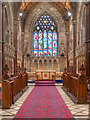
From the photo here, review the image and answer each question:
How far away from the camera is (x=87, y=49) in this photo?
13.2 metres

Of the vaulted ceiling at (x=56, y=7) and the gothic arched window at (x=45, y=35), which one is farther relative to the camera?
the gothic arched window at (x=45, y=35)

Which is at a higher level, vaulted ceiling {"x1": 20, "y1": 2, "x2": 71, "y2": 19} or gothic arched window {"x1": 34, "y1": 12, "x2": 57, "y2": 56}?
vaulted ceiling {"x1": 20, "y1": 2, "x2": 71, "y2": 19}

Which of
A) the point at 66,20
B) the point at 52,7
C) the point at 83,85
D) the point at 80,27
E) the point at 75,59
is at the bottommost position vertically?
the point at 83,85

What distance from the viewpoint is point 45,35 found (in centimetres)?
2791

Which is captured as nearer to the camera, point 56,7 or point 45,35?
point 56,7

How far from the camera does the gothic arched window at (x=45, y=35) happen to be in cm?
2758

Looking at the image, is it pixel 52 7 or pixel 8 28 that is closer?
pixel 8 28

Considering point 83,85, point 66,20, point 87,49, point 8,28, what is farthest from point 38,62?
point 83,85

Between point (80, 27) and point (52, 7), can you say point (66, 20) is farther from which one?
point (80, 27)

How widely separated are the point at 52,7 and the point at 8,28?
35.8ft

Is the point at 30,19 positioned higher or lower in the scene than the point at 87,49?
higher

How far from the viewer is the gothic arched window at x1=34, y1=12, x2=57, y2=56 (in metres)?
27.6

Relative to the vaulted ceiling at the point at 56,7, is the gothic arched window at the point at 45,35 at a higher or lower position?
lower

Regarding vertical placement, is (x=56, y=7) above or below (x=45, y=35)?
above
